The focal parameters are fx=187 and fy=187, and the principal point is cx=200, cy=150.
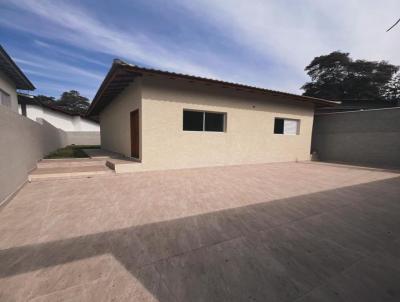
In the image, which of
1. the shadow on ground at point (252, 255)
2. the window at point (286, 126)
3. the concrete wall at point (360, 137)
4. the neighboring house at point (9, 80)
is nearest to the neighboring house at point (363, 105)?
the concrete wall at point (360, 137)

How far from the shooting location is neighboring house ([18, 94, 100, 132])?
17922 millimetres

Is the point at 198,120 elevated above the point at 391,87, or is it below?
below

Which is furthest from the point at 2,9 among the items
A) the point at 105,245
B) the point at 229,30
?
the point at 105,245

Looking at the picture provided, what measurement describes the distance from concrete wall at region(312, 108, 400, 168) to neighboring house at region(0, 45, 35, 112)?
48.4 feet

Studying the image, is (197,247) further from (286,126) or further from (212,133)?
(286,126)

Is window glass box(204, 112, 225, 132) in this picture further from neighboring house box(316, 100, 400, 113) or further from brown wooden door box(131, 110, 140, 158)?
neighboring house box(316, 100, 400, 113)

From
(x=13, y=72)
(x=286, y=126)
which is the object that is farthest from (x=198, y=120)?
(x=13, y=72)

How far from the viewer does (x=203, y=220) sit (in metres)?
2.75

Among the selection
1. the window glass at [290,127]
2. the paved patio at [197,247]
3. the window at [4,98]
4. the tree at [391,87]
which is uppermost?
the tree at [391,87]

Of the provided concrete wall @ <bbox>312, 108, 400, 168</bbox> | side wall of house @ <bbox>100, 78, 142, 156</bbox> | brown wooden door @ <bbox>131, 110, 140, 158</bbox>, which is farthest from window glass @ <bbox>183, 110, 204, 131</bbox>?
concrete wall @ <bbox>312, 108, 400, 168</bbox>

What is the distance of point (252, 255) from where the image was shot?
75.5 inches

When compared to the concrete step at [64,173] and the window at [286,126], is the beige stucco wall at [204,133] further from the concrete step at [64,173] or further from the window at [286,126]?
the concrete step at [64,173]

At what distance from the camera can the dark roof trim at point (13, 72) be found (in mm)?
6416

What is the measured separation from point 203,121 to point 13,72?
26.7 feet
